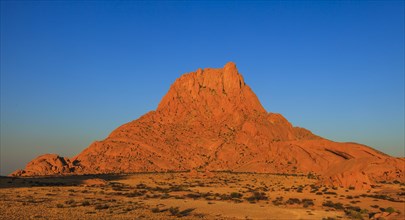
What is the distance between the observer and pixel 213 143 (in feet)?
364

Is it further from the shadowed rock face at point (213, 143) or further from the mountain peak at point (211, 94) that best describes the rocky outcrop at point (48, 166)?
the mountain peak at point (211, 94)

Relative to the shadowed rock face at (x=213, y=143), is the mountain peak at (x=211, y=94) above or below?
above

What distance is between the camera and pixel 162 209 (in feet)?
94.5

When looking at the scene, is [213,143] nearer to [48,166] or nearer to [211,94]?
[211,94]

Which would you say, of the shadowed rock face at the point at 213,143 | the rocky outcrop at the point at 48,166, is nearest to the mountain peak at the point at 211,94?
the shadowed rock face at the point at 213,143

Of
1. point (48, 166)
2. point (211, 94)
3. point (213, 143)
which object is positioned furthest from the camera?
point (211, 94)

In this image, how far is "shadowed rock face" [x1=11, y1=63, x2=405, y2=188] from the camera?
8994 centimetres

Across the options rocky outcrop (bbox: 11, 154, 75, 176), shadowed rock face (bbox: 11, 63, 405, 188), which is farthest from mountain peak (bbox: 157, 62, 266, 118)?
rocky outcrop (bbox: 11, 154, 75, 176)

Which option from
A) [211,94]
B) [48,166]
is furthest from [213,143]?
[48,166]

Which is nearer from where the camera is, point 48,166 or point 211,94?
point 48,166

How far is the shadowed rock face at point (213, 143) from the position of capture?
89.9 m

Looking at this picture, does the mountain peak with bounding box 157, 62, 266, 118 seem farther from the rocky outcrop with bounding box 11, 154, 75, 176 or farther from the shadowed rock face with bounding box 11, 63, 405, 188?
the rocky outcrop with bounding box 11, 154, 75, 176

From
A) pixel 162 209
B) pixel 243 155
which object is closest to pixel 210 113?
pixel 243 155

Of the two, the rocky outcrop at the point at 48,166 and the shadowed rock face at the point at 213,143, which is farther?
the shadowed rock face at the point at 213,143
